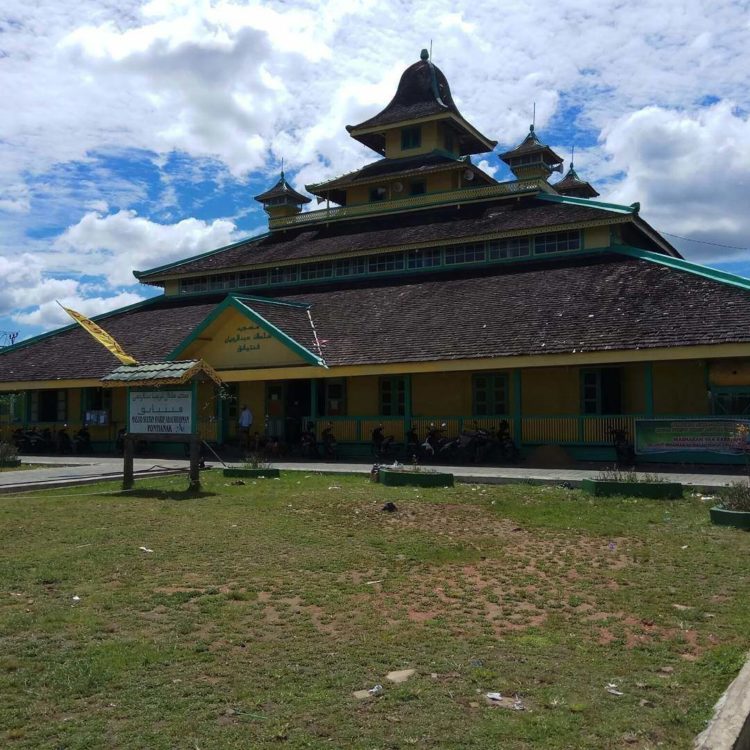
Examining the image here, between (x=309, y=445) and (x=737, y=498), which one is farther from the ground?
(x=309, y=445)

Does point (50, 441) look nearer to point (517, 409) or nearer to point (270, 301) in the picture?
point (270, 301)

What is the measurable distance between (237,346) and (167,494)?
11096mm

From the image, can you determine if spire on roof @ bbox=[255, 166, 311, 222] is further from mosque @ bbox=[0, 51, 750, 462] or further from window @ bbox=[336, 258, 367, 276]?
window @ bbox=[336, 258, 367, 276]

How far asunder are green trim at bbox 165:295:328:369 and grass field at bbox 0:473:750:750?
1136 cm

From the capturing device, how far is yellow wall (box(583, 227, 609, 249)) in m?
24.5

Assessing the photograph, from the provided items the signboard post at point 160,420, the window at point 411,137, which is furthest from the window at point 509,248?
the signboard post at point 160,420

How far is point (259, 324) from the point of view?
24.2 m

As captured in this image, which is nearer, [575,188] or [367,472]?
[367,472]

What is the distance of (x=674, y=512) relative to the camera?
12023 millimetres

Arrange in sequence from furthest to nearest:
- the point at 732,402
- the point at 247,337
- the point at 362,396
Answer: the point at 247,337, the point at 362,396, the point at 732,402

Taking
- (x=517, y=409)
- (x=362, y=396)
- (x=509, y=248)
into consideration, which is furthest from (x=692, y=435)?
(x=509, y=248)

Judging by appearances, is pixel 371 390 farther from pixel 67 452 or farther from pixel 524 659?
pixel 524 659

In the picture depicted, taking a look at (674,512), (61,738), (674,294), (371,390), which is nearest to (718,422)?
(674,294)

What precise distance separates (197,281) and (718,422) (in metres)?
22.4
